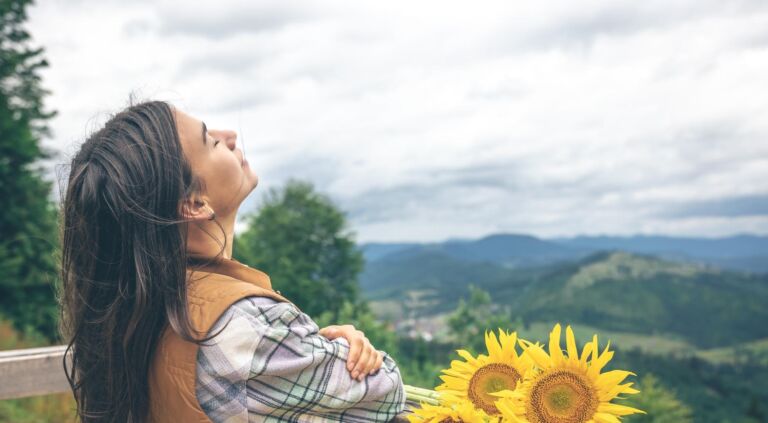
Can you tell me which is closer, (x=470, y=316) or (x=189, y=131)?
(x=189, y=131)

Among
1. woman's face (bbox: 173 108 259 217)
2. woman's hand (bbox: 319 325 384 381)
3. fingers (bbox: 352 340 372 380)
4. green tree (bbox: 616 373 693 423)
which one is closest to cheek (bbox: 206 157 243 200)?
woman's face (bbox: 173 108 259 217)

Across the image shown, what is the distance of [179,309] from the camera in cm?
A: 177

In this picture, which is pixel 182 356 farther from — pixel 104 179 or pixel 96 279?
pixel 104 179

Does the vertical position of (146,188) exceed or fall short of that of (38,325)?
it exceeds it

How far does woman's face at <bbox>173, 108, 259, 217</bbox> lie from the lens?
6.62 feet

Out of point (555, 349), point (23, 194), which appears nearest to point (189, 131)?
point (555, 349)

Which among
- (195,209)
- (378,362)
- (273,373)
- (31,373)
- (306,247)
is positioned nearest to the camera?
(273,373)

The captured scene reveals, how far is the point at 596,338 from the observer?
1.31 meters

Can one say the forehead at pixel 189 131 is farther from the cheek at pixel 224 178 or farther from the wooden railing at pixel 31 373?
the wooden railing at pixel 31 373

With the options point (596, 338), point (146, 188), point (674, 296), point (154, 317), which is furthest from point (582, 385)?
point (674, 296)

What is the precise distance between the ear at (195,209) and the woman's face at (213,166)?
0.05ft

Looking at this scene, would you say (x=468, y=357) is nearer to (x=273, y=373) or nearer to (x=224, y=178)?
(x=273, y=373)

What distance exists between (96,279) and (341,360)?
82cm

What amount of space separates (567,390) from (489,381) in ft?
0.70
